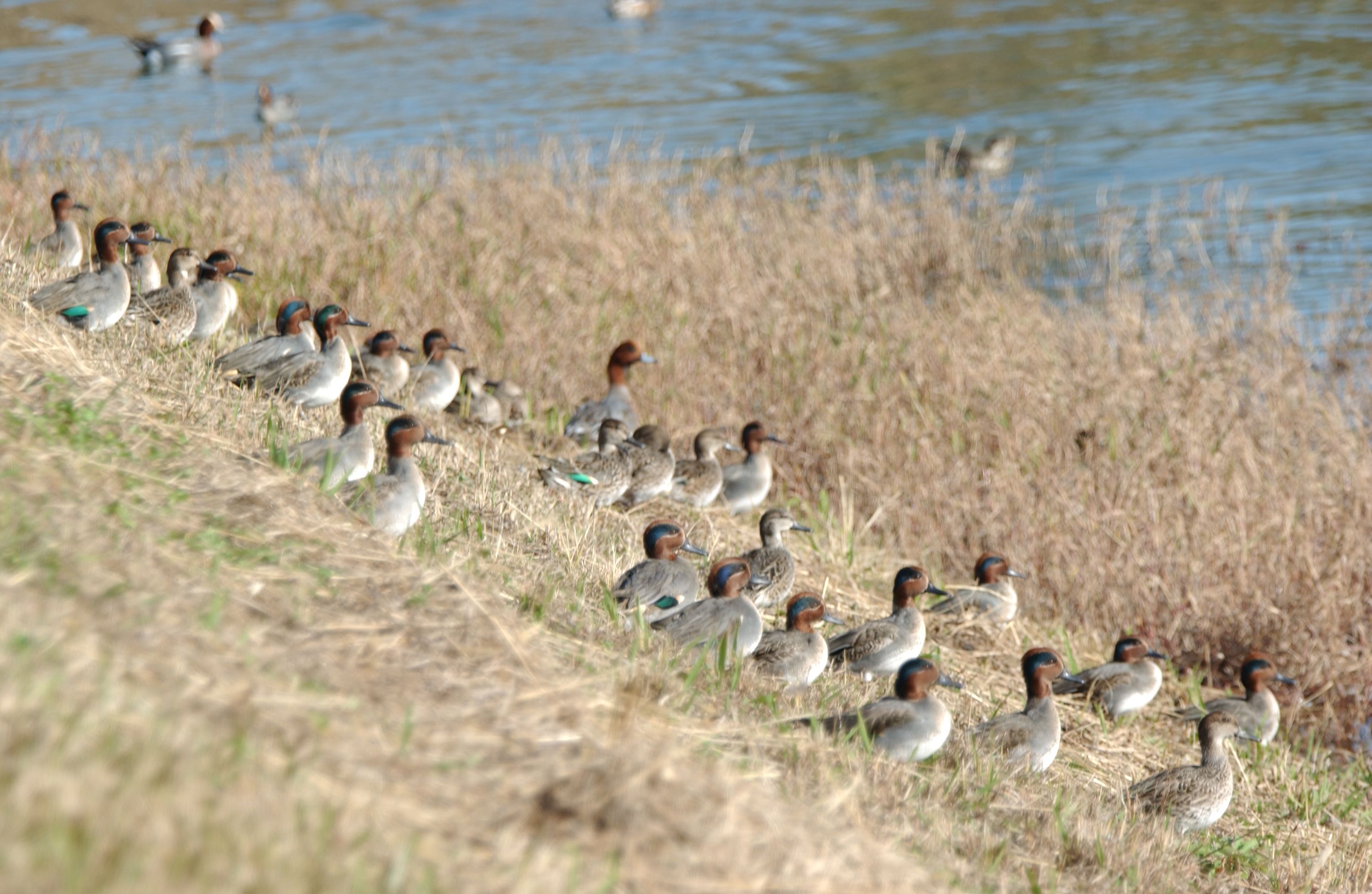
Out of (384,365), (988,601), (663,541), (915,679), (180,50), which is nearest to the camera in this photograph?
(915,679)

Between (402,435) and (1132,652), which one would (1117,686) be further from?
(402,435)

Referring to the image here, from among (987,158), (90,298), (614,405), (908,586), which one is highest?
(90,298)

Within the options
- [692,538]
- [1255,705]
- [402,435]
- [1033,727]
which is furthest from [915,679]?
[692,538]

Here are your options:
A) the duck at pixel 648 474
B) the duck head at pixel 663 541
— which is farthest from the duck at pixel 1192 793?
the duck at pixel 648 474

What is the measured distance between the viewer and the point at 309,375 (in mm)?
8594

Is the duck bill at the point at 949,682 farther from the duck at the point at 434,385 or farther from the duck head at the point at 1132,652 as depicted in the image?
the duck at the point at 434,385

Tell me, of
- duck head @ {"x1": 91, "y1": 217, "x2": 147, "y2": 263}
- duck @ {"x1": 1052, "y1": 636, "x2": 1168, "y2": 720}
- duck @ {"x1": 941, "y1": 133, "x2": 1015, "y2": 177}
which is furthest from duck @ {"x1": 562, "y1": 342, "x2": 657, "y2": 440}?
duck @ {"x1": 941, "y1": 133, "x2": 1015, "y2": 177}

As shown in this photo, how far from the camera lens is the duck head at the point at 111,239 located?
905cm

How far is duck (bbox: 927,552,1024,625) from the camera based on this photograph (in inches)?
362

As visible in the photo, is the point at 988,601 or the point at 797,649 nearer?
the point at 797,649

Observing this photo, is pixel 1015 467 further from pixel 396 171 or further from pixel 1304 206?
pixel 1304 206

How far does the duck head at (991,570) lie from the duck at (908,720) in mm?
3122

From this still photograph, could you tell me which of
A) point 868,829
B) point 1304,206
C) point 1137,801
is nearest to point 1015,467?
point 1137,801

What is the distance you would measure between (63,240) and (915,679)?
24.1ft
